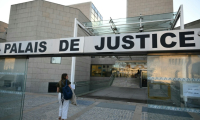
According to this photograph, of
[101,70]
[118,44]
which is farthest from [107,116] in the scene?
[101,70]

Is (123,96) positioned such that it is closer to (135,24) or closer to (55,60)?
(135,24)

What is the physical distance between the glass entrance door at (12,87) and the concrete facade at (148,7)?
21.5 meters

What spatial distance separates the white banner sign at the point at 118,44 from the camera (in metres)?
3.20

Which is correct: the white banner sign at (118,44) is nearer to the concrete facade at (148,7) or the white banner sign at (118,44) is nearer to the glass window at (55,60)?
the glass window at (55,60)

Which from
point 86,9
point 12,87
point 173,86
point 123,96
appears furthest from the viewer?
point 86,9

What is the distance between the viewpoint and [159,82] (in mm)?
3730

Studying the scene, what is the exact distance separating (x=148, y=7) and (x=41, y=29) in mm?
17729

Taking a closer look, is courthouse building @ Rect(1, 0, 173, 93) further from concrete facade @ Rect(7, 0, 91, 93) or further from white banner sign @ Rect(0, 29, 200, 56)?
white banner sign @ Rect(0, 29, 200, 56)

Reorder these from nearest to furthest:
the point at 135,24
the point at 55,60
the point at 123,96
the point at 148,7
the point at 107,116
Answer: the point at 107,116, the point at 123,96, the point at 135,24, the point at 55,60, the point at 148,7

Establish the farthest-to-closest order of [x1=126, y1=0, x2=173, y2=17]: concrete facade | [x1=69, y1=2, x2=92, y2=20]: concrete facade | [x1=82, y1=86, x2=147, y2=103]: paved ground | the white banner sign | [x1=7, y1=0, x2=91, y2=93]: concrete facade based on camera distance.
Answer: [x1=69, y1=2, x2=92, y2=20]: concrete facade → [x1=126, y1=0, x2=173, y2=17]: concrete facade → [x1=7, y1=0, x2=91, y2=93]: concrete facade → [x1=82, y1=86, x2=147, y2=103]: paved ground → the white banner sign

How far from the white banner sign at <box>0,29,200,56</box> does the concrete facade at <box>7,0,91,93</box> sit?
8.36 meters

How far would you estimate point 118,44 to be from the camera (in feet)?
12.3

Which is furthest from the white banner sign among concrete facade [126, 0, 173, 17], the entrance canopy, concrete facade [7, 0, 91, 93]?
concrete facade [126, 0, 173, 17]

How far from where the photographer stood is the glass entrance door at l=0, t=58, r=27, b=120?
4.91 m
